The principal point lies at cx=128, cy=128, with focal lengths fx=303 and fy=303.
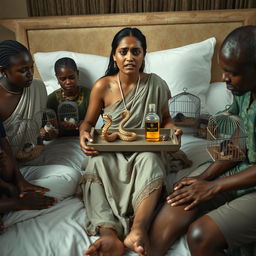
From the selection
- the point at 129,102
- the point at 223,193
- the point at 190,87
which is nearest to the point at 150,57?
the point at 190,87

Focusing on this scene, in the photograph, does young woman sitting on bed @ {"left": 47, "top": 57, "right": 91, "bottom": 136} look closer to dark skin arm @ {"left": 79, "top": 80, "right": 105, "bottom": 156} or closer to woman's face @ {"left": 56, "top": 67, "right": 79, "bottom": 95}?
woman's face @ {"left": 56, "top": 67, "right": 79, "bottom": 95}

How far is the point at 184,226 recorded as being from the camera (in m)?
1.25

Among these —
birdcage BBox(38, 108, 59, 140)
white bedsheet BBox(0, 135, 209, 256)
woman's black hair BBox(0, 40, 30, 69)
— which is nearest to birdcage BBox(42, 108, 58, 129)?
birdcage BBox(38, 108, 59, 140)

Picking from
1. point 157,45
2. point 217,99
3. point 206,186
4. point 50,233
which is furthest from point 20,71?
point 217,99

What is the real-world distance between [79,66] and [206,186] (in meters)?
1.50

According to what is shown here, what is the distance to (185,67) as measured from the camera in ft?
7.58

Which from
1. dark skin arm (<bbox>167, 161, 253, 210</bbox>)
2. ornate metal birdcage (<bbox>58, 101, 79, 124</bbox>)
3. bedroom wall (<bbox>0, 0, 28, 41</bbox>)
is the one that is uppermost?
bedroom wall (<bbox>0, 0, 28, 41</bbox>)

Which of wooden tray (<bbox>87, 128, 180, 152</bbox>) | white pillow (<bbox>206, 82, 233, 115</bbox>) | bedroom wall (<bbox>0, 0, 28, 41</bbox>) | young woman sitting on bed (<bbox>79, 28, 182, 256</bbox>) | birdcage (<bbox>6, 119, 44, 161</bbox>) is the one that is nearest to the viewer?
young woman sitting on bed (<bbox>79, 28, 182, 256</bbox>)

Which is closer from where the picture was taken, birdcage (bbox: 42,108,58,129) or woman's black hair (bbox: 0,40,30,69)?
woman's black hair (bbox: 0,40,30,69)

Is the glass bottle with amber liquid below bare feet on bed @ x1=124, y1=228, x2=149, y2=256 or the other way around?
the other way around

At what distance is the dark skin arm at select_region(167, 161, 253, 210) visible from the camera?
1201 millimetres

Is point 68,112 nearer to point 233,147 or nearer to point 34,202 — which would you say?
point 34,202

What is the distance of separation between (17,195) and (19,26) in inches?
65.9

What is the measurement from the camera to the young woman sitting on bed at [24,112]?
1492 millimetres
